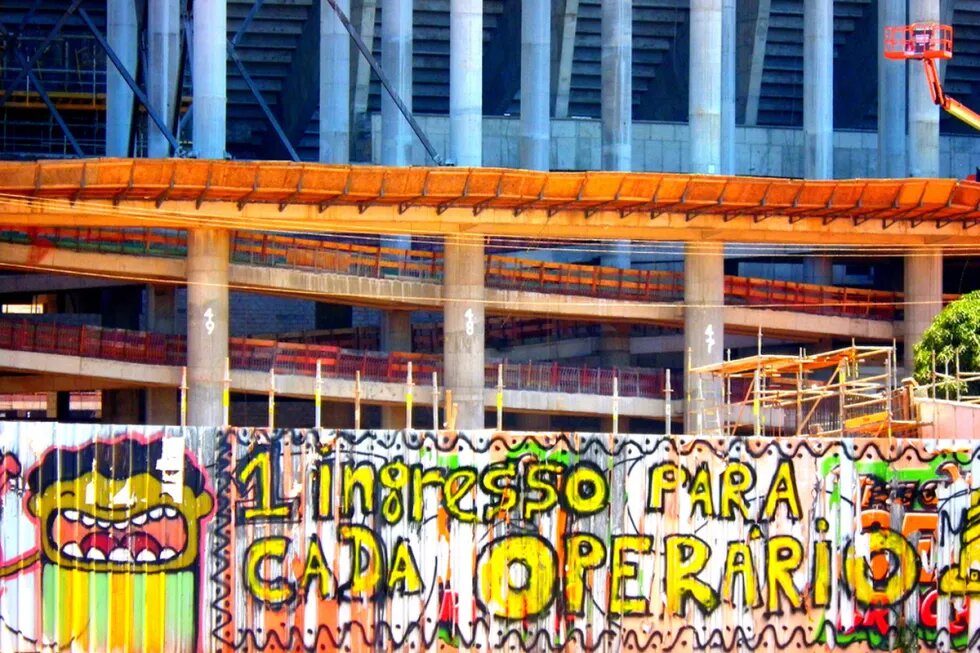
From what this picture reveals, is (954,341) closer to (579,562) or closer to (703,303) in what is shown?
(703,303)

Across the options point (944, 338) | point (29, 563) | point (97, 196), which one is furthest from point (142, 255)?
point (29, 563)

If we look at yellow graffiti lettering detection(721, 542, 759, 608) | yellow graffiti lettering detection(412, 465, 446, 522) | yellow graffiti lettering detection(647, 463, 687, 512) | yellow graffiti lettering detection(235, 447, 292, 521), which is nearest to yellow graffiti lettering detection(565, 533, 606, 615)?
yellow graffiti lettering detection(647, 463, 687, 512)

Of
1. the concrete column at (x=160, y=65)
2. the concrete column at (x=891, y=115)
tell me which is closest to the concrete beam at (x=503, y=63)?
the concrete column at (x=891, y=115)

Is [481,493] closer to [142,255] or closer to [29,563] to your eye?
[29,563]

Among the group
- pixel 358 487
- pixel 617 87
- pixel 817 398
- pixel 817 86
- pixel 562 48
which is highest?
pixel 562 48

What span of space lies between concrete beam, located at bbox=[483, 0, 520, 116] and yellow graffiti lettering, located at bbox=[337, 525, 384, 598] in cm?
5669

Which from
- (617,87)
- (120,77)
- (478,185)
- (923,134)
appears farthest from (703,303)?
(120,77)

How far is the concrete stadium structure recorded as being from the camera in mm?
49375

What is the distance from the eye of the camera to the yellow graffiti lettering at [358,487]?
23.2 metres

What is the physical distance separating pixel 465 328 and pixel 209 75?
38.5 ft

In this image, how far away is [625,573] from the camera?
76.9ft

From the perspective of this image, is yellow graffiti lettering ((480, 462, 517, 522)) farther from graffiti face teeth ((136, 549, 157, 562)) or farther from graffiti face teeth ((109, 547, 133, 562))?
graffiti face teeth ((109, 547, 133, 562))

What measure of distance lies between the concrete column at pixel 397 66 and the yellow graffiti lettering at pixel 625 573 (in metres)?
42.9

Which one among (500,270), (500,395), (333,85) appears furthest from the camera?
(333,85)
